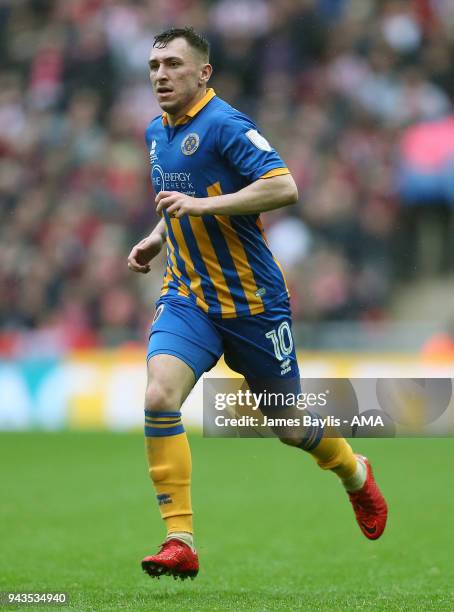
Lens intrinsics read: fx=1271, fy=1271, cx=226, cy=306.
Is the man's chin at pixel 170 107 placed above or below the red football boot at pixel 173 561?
above

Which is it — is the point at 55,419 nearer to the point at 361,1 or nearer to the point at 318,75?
the point at 318,75

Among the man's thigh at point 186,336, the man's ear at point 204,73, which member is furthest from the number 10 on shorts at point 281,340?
the man's ear at point 204,73

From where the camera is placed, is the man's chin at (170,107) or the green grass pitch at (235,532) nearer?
the green grass pitch at (235,532)

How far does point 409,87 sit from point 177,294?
32.0 feet

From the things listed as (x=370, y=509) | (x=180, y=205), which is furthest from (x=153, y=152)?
(x=370, y=509)

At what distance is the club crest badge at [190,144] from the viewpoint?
562 cm

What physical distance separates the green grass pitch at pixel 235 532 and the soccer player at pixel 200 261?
0.55 metres

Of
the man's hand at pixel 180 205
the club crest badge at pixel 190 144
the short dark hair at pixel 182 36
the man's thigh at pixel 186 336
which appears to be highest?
the short dark hair at pixel 182 36

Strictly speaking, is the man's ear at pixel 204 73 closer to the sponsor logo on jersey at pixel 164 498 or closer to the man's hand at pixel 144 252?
the man's hand at pixel 144 252

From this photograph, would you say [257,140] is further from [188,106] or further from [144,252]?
[144,252]

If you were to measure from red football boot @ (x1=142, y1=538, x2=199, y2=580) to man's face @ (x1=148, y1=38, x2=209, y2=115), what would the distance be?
1.91 meters

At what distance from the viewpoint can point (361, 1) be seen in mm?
16031

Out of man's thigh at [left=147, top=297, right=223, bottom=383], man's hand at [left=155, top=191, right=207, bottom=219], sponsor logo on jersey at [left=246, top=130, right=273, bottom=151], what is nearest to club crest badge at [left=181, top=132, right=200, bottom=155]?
sponsor logo on jersey at [left=246, top=130, right=273, bottom=151]

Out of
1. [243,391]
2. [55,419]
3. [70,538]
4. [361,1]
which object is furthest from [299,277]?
[243,391]
